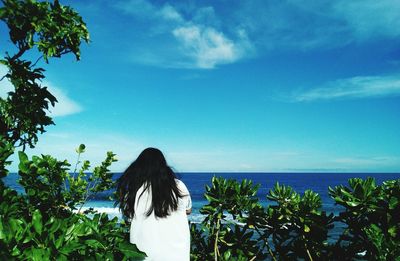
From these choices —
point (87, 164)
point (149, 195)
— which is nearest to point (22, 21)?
point (87, 164)

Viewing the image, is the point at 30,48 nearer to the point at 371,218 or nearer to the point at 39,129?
the point at 39,129

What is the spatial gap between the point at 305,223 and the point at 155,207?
1868 mm

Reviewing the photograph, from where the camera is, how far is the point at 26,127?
11.6ft

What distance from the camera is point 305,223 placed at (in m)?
3.67

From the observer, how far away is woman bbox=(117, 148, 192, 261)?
2654 millimetres

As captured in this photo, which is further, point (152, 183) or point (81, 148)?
point (81, 148)

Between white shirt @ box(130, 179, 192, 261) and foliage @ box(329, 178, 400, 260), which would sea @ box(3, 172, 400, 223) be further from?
foliage @ box(329, 178, 400, 260)

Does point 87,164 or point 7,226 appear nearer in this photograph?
point 7,226

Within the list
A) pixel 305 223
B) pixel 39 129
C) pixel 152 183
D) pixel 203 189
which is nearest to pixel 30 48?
pixel 39 129

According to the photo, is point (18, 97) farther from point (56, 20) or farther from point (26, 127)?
point (56, 20)

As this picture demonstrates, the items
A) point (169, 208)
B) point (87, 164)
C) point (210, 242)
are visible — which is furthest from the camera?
point (87, 164)

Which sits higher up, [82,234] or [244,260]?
[82,234]

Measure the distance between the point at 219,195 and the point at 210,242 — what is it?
0.63 metres

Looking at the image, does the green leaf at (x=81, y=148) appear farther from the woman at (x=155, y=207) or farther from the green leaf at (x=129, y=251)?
the green leaf at (x=129, y=251)
